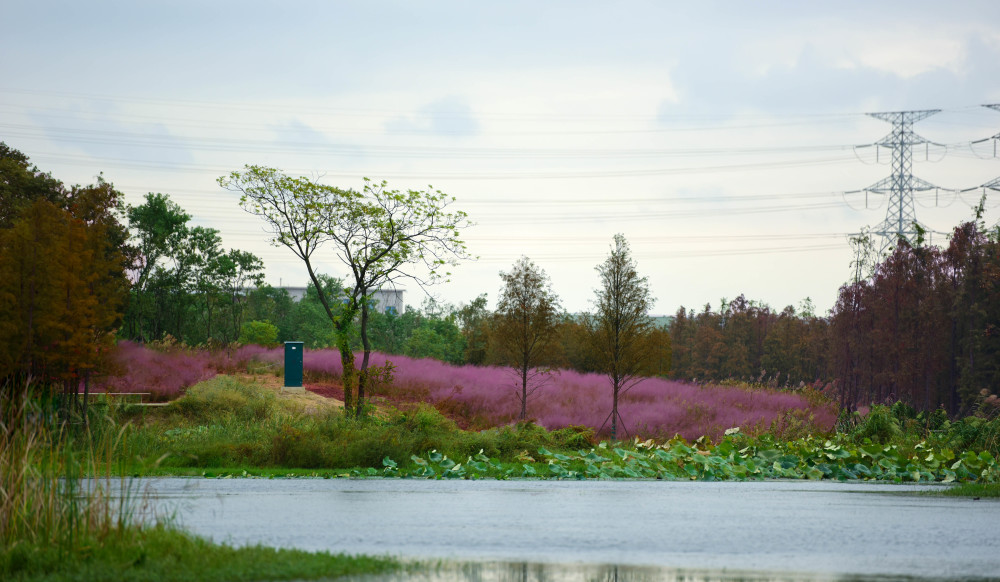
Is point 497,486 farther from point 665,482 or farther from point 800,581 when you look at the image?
point 800,581

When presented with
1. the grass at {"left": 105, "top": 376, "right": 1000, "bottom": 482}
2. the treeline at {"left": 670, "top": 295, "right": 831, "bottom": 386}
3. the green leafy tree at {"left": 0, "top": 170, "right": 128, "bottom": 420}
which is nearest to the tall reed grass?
the grass at {"left": 105, "top": 376, "right": 1000, "bottom": 482}

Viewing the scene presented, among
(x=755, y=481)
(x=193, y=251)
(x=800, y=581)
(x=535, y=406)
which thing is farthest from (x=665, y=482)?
(x=193, y=251)

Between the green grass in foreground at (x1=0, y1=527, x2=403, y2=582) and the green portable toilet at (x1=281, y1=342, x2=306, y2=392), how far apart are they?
24.1 m

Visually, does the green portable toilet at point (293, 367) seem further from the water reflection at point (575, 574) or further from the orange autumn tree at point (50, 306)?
the water reflection at point (575, 574)

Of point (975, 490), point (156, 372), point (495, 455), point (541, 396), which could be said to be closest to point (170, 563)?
point (495, 455)

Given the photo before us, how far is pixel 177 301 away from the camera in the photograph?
157 feet

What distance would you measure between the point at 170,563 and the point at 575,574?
3632 mm

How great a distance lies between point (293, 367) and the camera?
32250 mm

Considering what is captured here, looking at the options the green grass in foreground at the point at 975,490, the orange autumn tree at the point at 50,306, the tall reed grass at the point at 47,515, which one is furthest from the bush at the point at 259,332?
the tall reed grass at the point at 47,515

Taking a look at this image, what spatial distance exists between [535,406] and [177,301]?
24650mm

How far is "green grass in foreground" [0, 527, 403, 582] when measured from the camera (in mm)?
7402

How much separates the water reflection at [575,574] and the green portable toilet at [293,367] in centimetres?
2490

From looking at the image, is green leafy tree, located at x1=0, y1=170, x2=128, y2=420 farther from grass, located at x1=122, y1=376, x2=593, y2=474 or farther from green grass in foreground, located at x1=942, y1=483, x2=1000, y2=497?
green grass in foreground, located at x1=942, y1=483, x2=1000, y2=497

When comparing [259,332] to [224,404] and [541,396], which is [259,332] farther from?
[224,404]
